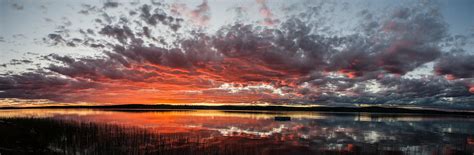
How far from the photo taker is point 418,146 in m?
32.1

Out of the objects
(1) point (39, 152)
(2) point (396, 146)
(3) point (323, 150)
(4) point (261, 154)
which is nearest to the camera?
(1) point (39, 152)

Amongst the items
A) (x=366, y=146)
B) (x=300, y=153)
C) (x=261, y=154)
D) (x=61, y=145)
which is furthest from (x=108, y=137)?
(x=366, y=146)

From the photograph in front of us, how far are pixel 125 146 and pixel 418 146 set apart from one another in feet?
104

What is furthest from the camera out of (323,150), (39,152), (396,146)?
(396,146)

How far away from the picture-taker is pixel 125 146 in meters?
26.0

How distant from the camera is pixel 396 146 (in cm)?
3164

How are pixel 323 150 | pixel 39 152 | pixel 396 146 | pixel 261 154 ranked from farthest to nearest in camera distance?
pixel 396 146 < pixel 323 150 < pixel 261 154 < pixel 39 152

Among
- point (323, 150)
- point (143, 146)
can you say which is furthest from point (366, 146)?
point (143, 146)

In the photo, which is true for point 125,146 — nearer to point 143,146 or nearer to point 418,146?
point 143,146

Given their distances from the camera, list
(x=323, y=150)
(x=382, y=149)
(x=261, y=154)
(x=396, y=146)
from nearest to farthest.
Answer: (x=261, y=154)
(x=323, y=150)
(x=382, y=149)
(x=396, y=146)

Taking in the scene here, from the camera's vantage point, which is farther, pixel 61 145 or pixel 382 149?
pixel 382 149

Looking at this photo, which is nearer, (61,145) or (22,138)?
(61,145)

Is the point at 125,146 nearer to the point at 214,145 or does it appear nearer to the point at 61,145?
the point at 61,145

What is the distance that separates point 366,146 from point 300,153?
9.46 meters
